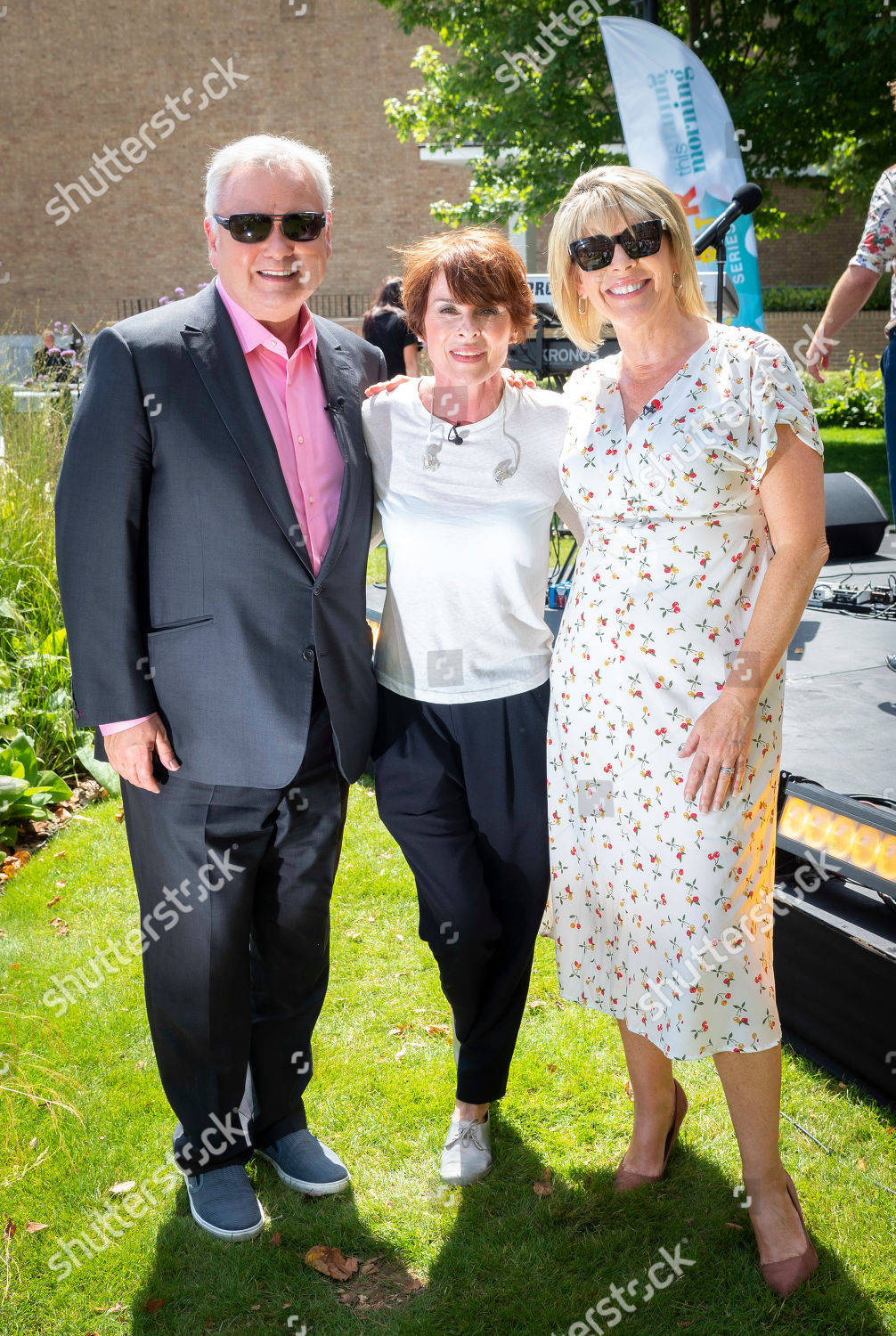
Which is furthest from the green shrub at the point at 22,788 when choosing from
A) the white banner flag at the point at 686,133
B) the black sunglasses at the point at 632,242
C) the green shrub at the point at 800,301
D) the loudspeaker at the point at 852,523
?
the green shrub at the point at 800,301

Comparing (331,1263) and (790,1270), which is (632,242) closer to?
(790,1270)

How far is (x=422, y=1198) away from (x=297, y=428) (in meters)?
1.76

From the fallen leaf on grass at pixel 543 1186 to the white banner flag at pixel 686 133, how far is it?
263 inches

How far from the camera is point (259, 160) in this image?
2.05 m

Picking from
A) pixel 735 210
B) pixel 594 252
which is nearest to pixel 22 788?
pixel 594 252

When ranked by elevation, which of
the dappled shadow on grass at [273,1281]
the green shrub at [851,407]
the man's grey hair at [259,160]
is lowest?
the dappled shadow on grass at [273,1281]

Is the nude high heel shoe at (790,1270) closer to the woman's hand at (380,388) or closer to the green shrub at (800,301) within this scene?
the woman's hand at (380,388)

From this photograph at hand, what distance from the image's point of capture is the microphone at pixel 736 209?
11.5 feet

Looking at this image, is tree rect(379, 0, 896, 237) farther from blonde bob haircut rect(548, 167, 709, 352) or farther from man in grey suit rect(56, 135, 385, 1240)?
man in grey suit rect(56, 135, 385, 1240)

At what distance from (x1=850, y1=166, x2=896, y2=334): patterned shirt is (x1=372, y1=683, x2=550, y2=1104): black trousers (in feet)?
6.62

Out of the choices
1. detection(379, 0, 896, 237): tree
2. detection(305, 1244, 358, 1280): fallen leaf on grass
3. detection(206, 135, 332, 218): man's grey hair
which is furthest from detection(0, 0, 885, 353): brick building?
detection(305, 1244, 358, 1280): fallen leaf on grass

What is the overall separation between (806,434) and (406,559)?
837 mm

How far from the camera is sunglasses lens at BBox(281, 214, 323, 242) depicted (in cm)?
205

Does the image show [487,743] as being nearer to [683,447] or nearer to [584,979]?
[584,979]
